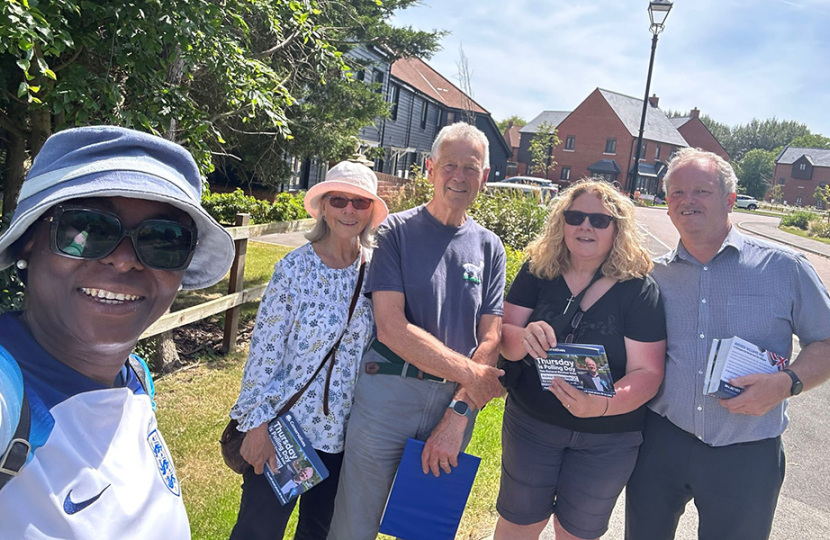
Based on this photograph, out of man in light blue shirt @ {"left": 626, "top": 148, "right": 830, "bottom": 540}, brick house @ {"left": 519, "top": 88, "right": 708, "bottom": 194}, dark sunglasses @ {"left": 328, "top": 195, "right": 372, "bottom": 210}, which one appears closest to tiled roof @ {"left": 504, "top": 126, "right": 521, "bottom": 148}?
brick house @ {"left": 519, "top": 88, "right": 708, "bottom": 194}

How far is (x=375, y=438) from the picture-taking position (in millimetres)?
2537

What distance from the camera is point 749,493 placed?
2467 mm

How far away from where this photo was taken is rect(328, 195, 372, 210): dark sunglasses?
2617mm

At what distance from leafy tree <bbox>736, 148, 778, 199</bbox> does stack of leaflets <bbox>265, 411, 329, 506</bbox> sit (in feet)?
329

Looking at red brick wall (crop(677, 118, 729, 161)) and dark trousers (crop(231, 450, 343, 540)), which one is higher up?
red brick wall (crop(677, 118, 729, 161))

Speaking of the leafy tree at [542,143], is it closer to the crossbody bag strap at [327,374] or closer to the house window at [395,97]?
the house window at [395,97]

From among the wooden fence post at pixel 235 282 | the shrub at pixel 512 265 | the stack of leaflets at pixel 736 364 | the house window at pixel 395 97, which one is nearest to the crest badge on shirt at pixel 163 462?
the stack of leaflets at pixel 736 364

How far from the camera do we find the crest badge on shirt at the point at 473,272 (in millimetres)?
2684

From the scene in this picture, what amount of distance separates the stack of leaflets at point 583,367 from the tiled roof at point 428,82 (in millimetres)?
27119

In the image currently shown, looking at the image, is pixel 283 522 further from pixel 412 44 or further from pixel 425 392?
pixel 412 44

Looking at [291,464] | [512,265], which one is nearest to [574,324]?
[291,464]

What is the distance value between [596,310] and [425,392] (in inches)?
36.1

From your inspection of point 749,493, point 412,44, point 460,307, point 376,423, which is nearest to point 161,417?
point 376,423

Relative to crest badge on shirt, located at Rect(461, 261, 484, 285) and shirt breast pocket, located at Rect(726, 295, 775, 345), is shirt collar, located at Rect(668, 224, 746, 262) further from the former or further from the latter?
crest badge on shirt, located at Rect(461, 261, 484, 285)
